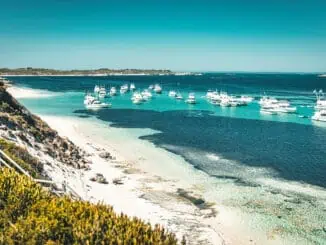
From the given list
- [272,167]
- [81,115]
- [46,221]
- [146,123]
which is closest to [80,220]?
[46,221]

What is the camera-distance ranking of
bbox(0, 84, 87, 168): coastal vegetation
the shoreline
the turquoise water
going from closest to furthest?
the shoreline
the turquoise water
bbox(0, 84, 87, 168): coastal vegetation

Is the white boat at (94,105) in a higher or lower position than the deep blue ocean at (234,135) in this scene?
higher

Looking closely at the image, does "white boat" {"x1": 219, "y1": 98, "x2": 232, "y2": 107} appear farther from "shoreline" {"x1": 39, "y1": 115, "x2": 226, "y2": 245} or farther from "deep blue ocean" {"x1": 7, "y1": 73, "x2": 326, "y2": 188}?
"shoreline" {"x1": 39, "y1": 115, "x2": 226, "y2": 245}

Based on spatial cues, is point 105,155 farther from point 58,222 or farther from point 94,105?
point 94,105

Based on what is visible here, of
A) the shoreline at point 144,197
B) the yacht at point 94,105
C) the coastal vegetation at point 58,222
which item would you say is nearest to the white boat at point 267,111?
the yacht at point 94,105

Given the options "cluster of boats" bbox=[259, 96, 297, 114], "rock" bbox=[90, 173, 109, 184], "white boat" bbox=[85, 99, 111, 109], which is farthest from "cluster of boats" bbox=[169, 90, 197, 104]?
"rock" bbox=[90, 173, 109, 184]

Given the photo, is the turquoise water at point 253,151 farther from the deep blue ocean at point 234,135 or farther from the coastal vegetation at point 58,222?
the coastal vegetation at point 58,222

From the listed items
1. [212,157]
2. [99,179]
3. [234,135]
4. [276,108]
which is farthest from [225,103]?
[99,179]

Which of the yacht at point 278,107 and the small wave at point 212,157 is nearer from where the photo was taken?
the small wave at point 212,157
